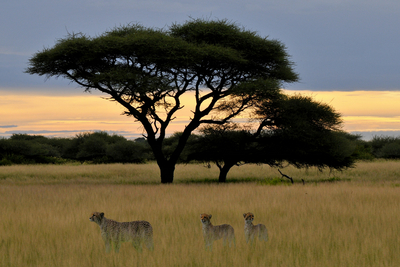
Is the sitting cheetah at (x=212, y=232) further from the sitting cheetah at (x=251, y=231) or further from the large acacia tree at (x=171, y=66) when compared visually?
the large acacia tree at (x=171, y=66)

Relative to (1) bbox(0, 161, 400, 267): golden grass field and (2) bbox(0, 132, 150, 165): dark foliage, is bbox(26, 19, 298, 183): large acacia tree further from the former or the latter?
(2) bbox(0, 132, 150, 165): dark foliage

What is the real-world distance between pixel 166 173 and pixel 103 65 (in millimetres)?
8052

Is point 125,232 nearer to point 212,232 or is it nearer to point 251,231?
point 212,232

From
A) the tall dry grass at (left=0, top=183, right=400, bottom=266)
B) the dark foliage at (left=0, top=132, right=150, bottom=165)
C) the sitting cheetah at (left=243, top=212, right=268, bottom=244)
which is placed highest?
the dark foliage at (left=0, top=132, right=150, bottom=165)

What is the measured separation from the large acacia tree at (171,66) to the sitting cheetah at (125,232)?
14.6 meters

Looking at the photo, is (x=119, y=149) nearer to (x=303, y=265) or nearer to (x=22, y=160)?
(x=22, y=160)

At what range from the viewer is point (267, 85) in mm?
21203

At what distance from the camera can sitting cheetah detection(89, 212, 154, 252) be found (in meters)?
6.19

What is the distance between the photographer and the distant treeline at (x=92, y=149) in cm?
5000

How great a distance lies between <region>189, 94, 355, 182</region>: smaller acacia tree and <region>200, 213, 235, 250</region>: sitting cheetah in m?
17.4

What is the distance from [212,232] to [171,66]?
54.4 feet

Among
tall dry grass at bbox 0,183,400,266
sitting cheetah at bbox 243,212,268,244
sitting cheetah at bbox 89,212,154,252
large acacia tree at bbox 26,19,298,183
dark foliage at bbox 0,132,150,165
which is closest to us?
tall dry grass at bbox 0,183,400,266

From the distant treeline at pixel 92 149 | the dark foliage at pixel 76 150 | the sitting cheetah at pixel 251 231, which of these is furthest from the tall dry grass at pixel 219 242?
the dark foliage at pixel 76 150

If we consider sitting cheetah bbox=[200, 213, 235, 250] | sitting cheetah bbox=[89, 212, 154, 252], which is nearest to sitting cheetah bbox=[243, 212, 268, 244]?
sitting cheetah bbox=[200, 213, 235, 250]
